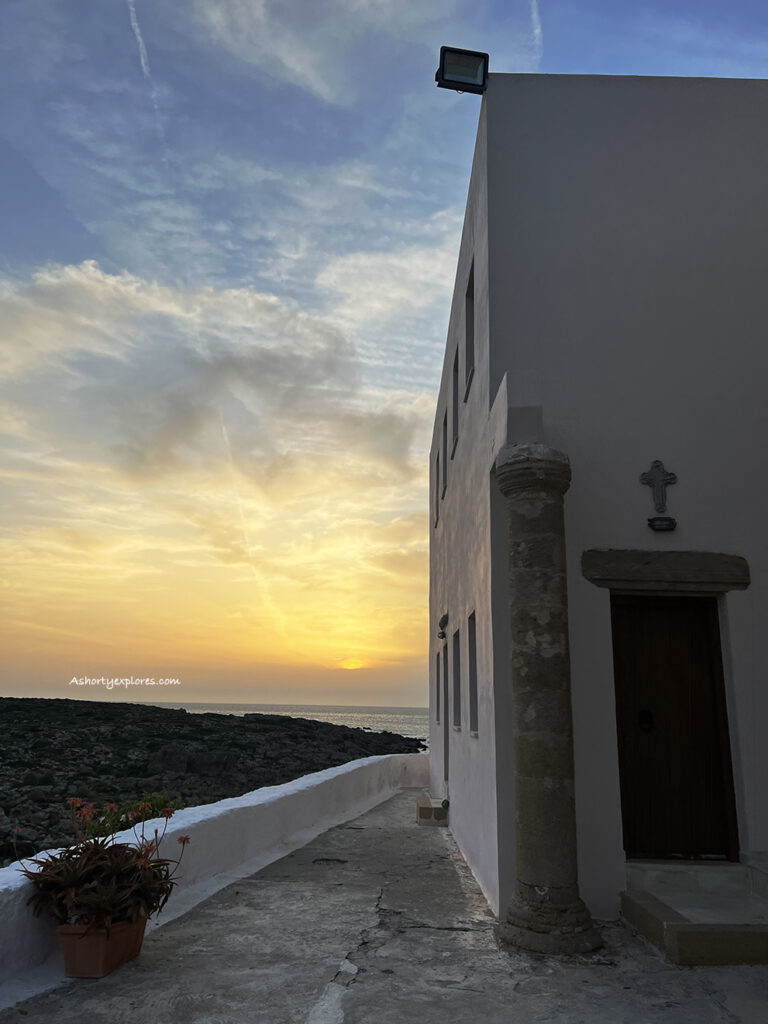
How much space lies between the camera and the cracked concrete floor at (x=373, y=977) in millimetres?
4312

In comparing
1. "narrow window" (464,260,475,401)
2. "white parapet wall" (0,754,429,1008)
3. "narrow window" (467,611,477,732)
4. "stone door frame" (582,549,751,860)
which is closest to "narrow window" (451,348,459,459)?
"narrow window" (464,260,475,401)

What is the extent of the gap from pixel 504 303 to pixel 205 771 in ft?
70.4

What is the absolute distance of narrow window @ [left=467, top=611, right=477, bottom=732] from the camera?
864 centimetres

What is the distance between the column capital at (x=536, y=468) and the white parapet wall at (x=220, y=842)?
13.5 feet

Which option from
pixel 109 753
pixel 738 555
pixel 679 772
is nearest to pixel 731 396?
pixel 738 555

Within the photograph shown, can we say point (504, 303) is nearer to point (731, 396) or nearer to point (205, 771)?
point (731, 396)

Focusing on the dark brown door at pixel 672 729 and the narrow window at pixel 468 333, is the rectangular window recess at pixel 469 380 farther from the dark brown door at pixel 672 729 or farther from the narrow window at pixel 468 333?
the dark brown door at pixel 672 729

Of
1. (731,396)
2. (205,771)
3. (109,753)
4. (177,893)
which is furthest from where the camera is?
(109,753)

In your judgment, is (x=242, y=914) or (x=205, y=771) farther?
(x=205, y=771)

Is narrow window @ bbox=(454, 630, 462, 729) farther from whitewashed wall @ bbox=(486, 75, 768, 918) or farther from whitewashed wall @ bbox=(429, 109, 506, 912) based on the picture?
whitewashed wall @ bbox=(486, 75, 768, 918)

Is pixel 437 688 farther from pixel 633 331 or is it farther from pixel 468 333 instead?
pixel 633 331

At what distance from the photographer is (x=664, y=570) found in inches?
270

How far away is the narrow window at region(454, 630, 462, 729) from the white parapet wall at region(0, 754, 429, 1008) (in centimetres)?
236

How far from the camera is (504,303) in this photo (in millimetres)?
7516
